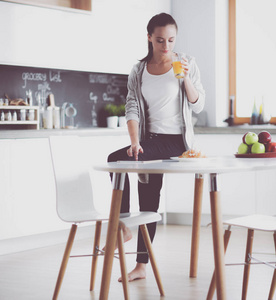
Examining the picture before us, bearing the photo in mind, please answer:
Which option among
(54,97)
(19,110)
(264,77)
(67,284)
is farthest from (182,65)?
(264,77)

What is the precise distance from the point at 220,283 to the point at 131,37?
3.13 metres

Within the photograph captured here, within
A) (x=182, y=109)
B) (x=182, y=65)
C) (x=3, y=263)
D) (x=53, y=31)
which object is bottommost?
(x=3, y=263)

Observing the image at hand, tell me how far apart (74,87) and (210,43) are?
1.30 metres

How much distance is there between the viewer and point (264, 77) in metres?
5.54

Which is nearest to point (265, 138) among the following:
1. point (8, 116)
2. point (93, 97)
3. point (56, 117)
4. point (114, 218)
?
→ point (114, 218)

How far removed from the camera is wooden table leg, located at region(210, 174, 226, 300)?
2.55 m

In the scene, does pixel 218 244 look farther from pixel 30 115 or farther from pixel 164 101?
pixel 30 115

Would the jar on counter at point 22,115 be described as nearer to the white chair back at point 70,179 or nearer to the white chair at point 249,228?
the white chair back at point 70,179

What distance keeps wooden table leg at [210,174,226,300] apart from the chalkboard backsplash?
2578mm

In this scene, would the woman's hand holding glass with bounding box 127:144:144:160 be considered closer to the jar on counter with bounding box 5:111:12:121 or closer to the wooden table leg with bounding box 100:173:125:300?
the wooden table leg with bounding box 100:173:125:300

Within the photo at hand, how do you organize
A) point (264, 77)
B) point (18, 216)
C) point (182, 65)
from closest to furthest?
point (182, 65), point (18, 216), point (264, 77)

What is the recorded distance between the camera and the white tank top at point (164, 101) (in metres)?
3.22

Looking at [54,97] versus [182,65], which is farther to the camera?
[54,97]

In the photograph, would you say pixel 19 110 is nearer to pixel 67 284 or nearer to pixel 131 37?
pixel 131 37
